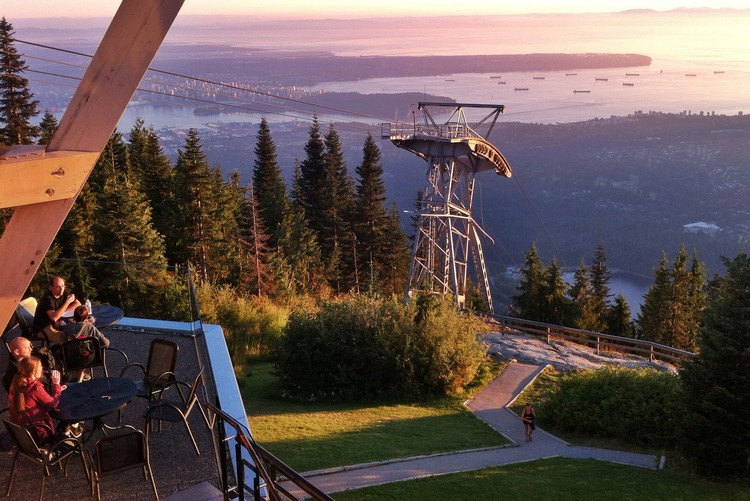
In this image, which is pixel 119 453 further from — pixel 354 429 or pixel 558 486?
pixel 354 429

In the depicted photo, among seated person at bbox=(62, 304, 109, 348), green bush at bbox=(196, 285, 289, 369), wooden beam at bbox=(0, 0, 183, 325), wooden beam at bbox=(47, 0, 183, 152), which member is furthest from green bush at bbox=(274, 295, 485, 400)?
wooden beam at bbox=(47, 0, 183, 152)

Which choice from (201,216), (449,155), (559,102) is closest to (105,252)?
(201,216)

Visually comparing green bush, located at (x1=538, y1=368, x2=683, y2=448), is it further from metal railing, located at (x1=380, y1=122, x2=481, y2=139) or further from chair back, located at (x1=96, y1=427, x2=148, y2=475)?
metal railing, located at (x1=380, y1=122, x2=481, y2=139)

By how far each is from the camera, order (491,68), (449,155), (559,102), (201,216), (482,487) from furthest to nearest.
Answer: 1. (559,102)
2. (491,68)
3. (201,216)
4. (449,155)
5. (482,487)

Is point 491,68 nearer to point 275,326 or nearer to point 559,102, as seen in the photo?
point 559,102

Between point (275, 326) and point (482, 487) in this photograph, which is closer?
point (482, 487)

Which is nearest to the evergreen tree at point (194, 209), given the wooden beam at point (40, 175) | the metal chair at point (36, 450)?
the metal chair at point (36, 450)
